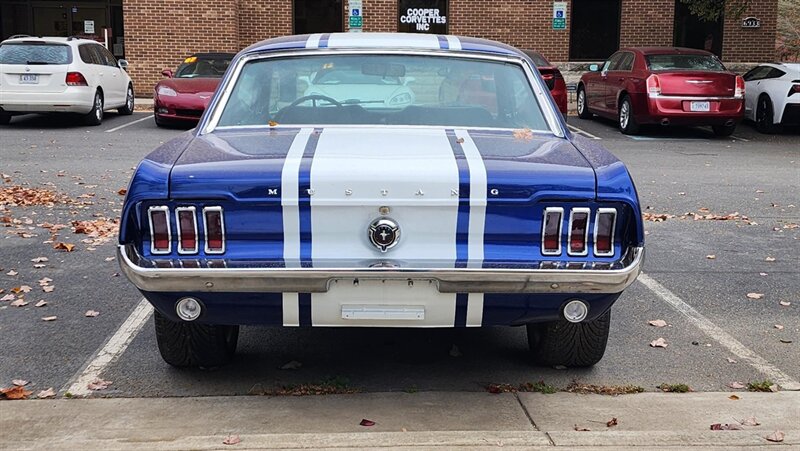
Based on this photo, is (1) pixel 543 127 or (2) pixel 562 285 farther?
(1) pixel 543 127

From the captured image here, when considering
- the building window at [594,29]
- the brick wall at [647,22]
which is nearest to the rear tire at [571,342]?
the building window at [594,29]

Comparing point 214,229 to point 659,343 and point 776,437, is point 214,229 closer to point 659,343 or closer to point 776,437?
point 776,437

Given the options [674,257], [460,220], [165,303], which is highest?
[460,220]

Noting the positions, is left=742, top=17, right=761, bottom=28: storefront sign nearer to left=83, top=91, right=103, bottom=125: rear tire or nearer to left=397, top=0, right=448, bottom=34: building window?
left=397, top=0, right=448, bottom=34: building window

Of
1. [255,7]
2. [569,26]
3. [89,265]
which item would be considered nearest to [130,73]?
[255,7]

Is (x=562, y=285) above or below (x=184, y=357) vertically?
above

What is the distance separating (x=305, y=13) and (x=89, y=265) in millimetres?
17491

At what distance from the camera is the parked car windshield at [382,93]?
5.14m

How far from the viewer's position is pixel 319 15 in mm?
23891

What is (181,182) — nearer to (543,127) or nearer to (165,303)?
(165,303)

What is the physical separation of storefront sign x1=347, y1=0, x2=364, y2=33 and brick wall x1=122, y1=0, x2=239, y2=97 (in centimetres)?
275

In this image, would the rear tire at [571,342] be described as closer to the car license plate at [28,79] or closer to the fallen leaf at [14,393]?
the fallen leaf at [14,393]

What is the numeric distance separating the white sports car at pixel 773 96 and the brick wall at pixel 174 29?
1155 cm

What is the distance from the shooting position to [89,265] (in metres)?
7.23
